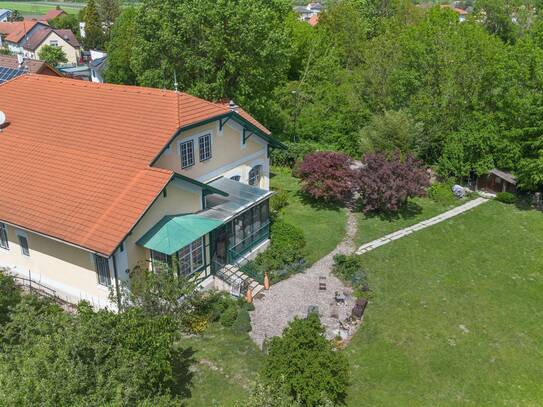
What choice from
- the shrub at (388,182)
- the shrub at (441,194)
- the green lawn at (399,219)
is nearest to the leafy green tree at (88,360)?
the green lawn at (399,219)

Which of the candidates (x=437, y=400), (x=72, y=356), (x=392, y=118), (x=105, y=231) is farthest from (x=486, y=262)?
(x=72, y=356)

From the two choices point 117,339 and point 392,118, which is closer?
point 117,339

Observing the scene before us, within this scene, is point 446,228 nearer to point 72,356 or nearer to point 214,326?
point 214,326

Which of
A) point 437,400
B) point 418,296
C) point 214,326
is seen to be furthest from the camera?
point 418,296

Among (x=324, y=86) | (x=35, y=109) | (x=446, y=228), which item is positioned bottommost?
(x=446, y=228)

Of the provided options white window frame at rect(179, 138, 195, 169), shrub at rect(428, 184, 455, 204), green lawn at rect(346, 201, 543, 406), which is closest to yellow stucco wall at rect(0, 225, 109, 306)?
white window frame at rect(179, 138, 195, 169)

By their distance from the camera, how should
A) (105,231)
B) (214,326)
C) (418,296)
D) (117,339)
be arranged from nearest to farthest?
(117,339), (105,231), (214,326), (418,296)

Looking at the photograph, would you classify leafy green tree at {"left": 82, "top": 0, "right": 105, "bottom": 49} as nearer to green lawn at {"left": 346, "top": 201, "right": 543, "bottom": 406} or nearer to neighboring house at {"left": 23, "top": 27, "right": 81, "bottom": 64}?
neighboring house at {"left": 23, "top": 27, "right": 81, "bottom": 64}
